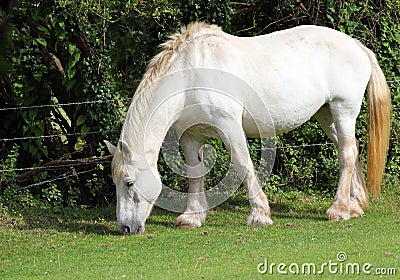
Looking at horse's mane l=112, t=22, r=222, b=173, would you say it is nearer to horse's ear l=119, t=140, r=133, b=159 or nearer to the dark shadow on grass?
horse's ear l=119, t=140, r=133, b=159

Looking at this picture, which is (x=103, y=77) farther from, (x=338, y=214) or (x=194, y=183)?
(x=338, y=214)

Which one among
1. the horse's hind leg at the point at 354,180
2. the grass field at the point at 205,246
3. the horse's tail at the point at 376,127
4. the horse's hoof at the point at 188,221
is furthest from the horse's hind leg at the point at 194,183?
the horse's tail at the point at 376,127

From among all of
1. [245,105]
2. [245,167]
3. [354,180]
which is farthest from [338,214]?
[245,105]

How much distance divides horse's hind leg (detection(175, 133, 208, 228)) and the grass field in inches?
5.4

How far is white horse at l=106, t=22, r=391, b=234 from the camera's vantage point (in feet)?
22.1

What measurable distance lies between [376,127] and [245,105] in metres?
1.65

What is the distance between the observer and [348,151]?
7.54 meters

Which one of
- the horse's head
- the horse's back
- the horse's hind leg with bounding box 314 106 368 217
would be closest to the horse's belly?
the horse's back

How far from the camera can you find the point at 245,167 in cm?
699

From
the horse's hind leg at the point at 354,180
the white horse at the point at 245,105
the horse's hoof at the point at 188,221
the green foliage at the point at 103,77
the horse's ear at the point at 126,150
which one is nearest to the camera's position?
the horse's ear at the point at 126,150

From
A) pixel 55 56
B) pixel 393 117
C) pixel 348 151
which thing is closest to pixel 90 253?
pixel 348 151

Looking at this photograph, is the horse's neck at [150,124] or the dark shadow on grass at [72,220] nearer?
the horse's neck at [150,124]

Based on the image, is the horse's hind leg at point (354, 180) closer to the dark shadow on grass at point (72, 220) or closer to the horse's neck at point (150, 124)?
the horse's neck at point (150, 124)

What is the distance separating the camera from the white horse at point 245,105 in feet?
22.1
